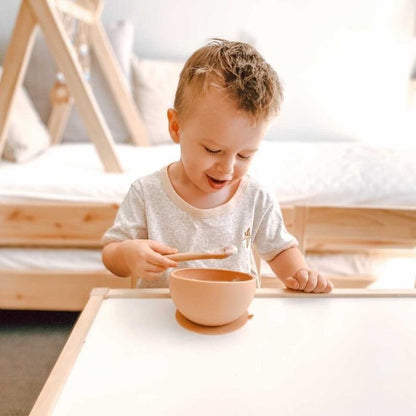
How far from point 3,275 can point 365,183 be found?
3.90 ft

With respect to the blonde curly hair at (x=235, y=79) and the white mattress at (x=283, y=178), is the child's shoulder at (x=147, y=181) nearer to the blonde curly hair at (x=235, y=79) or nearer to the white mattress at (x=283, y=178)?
the blonde curly hair at (x=235, y=79)

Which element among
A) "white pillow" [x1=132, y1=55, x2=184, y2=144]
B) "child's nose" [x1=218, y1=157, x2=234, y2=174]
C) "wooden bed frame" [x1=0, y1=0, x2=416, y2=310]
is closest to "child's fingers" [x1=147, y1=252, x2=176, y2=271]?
"child's nose" [x1=218, y1=157, x2=234, y2=174]

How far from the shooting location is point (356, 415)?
1.29ft

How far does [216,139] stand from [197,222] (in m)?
0.20

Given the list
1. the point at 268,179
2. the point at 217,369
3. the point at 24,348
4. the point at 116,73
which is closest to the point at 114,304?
the point at 217,369

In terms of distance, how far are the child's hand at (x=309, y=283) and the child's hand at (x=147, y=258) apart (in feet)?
0.62

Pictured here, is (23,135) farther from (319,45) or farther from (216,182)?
(319,45)

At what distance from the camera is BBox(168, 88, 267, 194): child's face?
60 cm

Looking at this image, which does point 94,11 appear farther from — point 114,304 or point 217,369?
point 217,369

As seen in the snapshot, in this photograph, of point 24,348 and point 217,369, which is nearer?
point 217,369

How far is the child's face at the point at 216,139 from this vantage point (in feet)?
1.98

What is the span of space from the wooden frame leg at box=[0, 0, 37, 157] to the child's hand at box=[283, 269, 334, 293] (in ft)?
3.64

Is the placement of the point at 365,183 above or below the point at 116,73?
below

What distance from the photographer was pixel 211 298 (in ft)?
1.62
